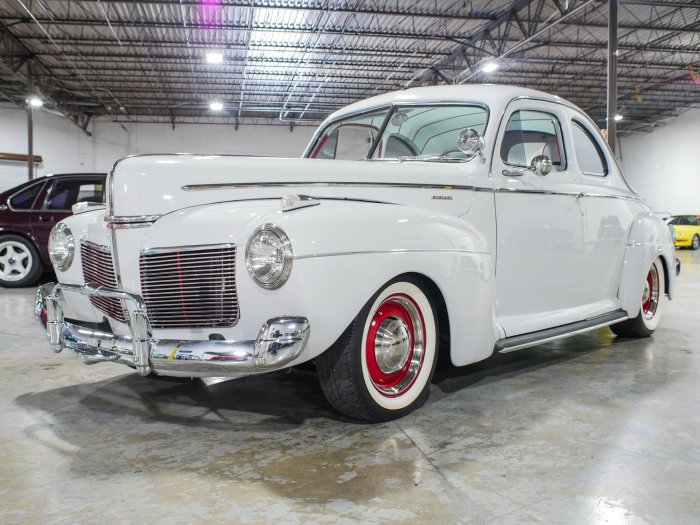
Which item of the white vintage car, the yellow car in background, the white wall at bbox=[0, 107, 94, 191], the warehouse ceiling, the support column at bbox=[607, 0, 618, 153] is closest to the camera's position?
the white vintage car

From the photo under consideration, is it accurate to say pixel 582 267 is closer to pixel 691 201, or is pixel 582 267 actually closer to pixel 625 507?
pixel 625 507

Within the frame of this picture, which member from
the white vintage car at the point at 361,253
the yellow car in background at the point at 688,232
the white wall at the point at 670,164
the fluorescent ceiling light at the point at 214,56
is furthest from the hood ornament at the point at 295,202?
the white wall at the point at 670,164

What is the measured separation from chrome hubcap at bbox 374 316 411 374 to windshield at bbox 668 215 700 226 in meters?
21.3

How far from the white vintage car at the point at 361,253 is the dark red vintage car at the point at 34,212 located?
575 cm

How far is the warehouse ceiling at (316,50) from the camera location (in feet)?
45.3

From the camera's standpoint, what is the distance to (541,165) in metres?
3.60

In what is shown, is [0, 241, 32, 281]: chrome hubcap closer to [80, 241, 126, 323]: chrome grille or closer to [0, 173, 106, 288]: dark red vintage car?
[0, 173, 106, 288]: dark red vintage car

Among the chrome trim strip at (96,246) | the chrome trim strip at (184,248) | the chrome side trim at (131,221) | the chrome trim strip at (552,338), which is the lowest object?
the chrome trim strip at (552,338)

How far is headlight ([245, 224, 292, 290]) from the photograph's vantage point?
244 cm

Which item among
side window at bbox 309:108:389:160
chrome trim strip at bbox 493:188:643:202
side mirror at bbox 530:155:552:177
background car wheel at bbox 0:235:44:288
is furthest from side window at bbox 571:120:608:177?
background car wheel at bbox 0:235:44:288

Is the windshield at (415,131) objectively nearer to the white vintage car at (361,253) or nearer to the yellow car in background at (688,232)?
the white vintage car at (361,253)

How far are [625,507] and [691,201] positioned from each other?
2597 cm

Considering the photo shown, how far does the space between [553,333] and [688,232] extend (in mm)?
19889

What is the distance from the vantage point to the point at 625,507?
207cm
